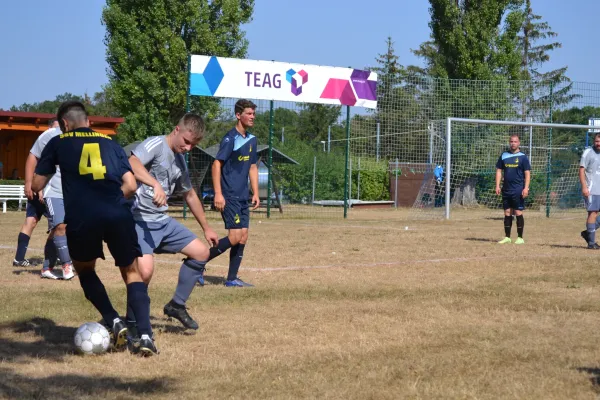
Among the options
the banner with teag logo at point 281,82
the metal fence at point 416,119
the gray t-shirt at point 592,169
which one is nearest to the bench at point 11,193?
the metal fence at point 416,119

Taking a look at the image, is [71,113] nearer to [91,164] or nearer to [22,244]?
[91,164]

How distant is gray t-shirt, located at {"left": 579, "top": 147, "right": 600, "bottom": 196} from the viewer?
13906 mm

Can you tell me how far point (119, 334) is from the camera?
5.81 m

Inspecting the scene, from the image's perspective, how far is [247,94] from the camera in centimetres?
2228

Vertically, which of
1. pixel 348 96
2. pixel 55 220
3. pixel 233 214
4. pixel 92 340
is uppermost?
pixel 348 96

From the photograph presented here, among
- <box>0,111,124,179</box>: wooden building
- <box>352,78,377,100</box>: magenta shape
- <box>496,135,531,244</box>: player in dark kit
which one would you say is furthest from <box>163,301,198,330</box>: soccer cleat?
<box>0,111,124,179</box>: wooden building

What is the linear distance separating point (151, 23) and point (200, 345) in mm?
32534

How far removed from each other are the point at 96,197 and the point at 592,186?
10.5 meters

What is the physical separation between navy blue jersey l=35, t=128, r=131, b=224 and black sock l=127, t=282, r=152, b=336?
0.63 meters

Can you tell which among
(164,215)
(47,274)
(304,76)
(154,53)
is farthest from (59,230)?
(154,53)

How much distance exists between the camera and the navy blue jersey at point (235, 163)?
369 inches

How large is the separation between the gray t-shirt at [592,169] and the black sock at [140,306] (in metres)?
10.0

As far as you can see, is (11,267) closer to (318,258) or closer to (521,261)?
(318,258)

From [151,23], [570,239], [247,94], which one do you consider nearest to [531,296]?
[570,239]
